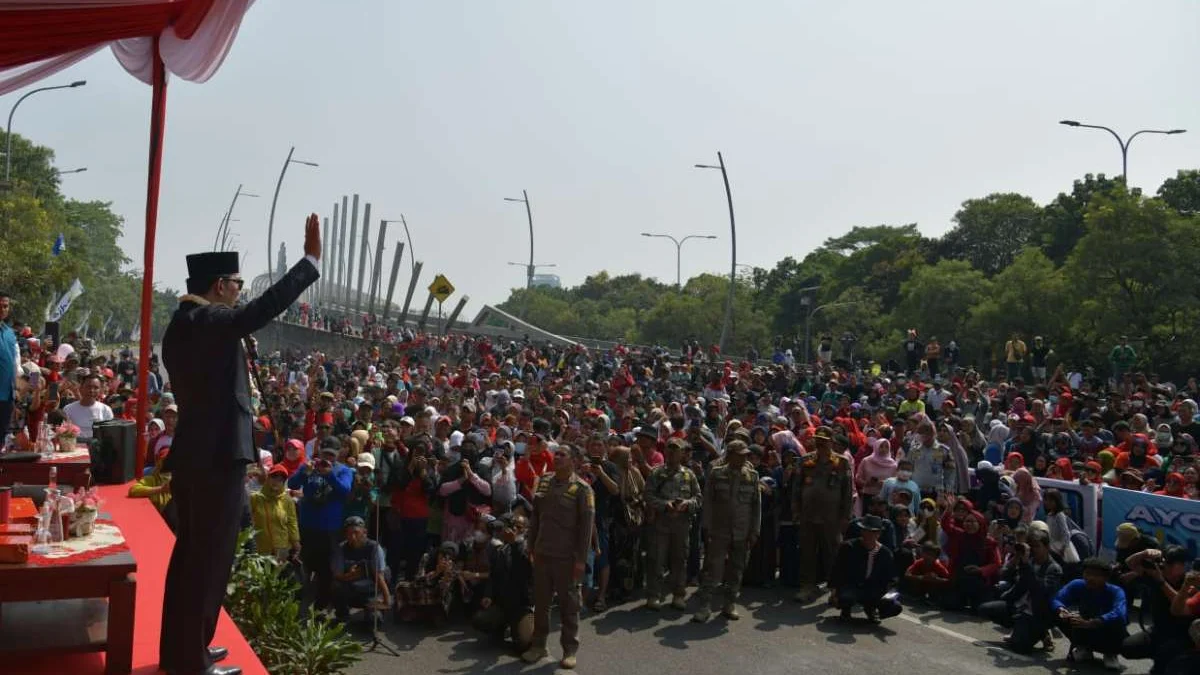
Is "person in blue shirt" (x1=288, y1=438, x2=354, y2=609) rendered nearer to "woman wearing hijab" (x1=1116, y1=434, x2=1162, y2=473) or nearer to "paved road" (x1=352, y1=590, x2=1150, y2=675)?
"paved road" (x1=352, y1=590, x2=1150, y2=675)

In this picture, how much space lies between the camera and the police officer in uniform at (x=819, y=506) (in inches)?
452

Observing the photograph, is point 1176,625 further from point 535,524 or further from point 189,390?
point 189,390

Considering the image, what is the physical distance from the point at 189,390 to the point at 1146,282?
1139 inches

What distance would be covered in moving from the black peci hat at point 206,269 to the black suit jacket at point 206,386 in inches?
3.1

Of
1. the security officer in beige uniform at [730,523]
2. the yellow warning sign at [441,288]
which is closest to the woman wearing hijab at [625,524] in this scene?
the security officer in beige uniform at [730,523]

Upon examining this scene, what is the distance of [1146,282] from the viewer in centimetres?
2834

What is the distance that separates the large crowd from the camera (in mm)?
9227

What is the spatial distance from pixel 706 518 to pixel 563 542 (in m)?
2.25

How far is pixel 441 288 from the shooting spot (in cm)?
3612

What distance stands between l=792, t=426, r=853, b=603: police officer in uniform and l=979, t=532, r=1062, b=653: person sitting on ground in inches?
69.1

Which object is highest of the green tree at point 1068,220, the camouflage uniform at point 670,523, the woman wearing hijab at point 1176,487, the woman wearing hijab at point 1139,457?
the green tree at point 1068,220

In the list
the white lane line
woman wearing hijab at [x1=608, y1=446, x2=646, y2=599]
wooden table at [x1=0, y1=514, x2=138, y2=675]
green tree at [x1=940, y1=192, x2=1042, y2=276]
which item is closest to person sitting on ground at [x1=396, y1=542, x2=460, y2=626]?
woman wearing hijab at [x1=608, y1=446, x2=646, y2=599]

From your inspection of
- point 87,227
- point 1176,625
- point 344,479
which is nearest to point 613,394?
point 344,479

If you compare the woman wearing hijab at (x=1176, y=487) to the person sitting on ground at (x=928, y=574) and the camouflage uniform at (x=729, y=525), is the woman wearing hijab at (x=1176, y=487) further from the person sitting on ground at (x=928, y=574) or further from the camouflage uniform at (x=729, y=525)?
the camouflage uniform at (x=729, y=525)
